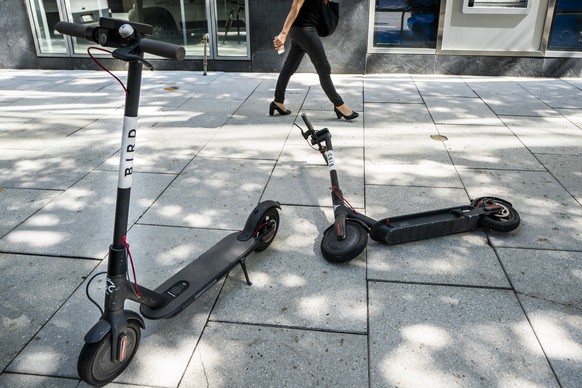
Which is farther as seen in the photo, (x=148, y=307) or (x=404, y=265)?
(x=404, y=265)

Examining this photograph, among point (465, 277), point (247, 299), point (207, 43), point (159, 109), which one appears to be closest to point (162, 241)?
point (247, 299)

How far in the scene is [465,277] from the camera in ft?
11.0

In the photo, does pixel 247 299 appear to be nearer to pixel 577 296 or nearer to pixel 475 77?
pixel 577 296

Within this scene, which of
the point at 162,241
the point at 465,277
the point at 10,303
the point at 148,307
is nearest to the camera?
the point at 148,307

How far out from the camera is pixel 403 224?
376 cm

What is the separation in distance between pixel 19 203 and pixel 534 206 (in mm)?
4605

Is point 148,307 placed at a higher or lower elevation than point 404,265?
higher

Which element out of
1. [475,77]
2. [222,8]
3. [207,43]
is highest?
[222,8]

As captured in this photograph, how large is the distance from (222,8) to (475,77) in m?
5.22

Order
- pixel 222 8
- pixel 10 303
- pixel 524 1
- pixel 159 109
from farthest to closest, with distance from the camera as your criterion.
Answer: pixel 222 8 → pixel 524 1 → pixel 159 109 → pixel 10 303

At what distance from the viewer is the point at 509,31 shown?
9.41 m

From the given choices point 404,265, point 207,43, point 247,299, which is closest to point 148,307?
point 247,299

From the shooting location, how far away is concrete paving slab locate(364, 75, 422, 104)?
806 centimetres

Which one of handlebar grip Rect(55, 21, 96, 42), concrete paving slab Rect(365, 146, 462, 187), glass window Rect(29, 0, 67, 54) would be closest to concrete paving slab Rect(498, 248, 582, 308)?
concrete paving slab Rect(365, 146, 462, 187)
